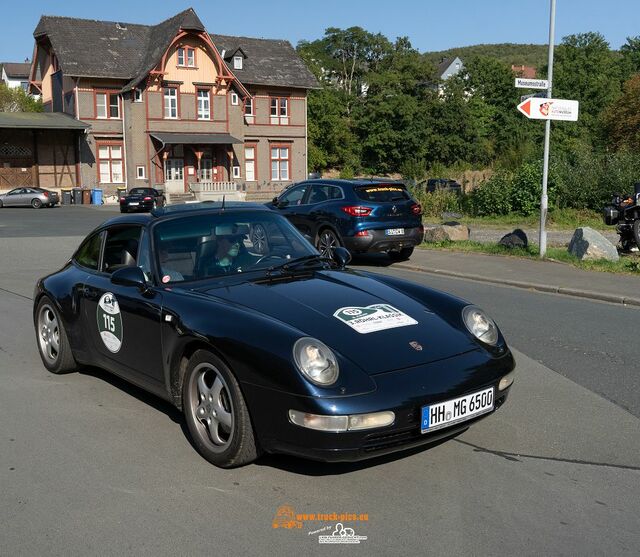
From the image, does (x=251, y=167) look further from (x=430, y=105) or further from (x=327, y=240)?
(x=327, y=240)

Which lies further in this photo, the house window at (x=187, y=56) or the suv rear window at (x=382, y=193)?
the house window at (x=187, y=56)

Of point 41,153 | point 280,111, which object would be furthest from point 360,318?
point 280,111

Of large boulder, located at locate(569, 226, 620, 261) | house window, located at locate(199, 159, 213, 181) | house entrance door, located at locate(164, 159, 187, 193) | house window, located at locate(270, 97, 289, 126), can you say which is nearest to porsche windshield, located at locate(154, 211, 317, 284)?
large boulder, located at locate(569, 226, 620, 261)

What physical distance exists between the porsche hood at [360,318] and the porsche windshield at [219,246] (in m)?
0.34

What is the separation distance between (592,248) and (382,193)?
13.2ft

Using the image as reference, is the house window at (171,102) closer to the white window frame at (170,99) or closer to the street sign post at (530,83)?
the white window frame at (170,99)

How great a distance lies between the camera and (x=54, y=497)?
4.23 m

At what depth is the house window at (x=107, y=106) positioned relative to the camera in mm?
51562

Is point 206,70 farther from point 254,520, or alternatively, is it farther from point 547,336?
point 254,520

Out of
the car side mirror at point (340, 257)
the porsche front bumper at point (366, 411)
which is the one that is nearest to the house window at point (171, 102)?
the car side mirror at point (340, 257)

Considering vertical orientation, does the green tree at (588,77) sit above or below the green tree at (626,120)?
above

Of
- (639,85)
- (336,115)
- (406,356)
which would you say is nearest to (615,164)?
(406,356)

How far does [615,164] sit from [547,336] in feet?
55.3

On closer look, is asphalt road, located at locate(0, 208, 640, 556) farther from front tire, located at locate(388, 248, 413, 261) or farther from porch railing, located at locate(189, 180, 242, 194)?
porch railing, located at locate(189, 180, 242, 194)
